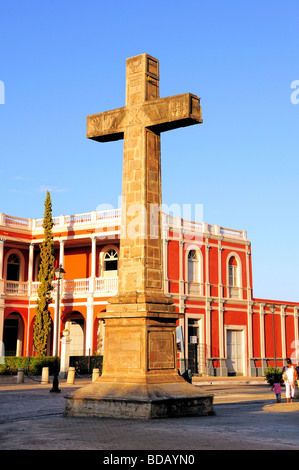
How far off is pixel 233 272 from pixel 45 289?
1235cm

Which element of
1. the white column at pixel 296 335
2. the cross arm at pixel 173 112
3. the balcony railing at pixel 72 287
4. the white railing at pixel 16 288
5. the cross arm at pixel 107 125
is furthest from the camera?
the white column at pixel 296 335

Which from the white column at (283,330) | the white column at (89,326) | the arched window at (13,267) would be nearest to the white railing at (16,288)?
the arched window at (13,267)

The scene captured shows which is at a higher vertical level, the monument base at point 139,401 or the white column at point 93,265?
the white column at point 93,265

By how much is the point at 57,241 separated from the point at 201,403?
27.7 m

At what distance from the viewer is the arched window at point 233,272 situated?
124 ft

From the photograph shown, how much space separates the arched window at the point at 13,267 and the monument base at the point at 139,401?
2784cm

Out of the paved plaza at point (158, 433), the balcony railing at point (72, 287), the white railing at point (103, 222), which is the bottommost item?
the paved plaza at point (158, 433)

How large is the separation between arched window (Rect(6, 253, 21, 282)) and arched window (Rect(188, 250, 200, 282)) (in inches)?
449

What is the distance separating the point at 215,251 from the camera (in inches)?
1432

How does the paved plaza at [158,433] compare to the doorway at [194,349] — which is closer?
the paved plaza at [158,433]

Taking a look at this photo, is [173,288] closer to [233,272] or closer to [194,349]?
[194,349]

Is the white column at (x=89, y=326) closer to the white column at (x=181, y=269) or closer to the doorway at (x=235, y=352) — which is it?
the white column at (x=181, y=269)

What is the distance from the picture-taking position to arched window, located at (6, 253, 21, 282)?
122ft
